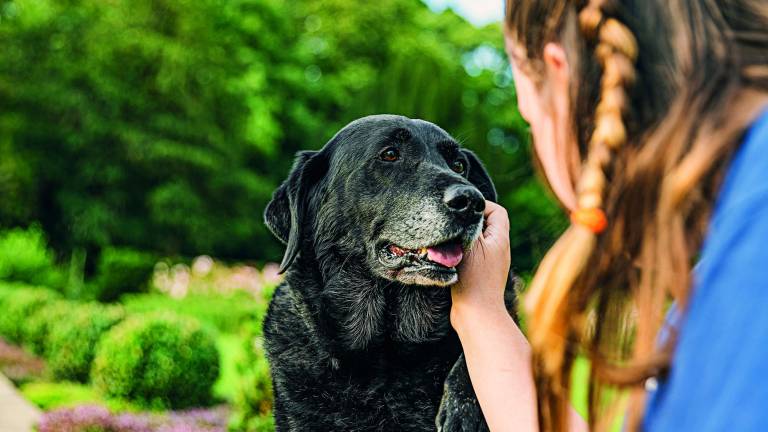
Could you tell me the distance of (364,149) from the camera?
3.39 metres

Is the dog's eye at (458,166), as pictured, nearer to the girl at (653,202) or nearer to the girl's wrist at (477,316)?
the girl's wrist at (477,316)

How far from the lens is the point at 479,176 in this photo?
12.0 ft

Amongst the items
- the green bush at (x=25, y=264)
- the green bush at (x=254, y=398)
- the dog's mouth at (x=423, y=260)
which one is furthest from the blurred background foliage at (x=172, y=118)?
the dog's mouth at (x=423, y=260)

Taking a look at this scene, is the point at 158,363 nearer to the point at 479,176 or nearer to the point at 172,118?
the point at 479,176

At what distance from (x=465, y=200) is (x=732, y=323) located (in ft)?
6.60

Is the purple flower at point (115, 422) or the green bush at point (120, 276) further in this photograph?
the green bush at point (120, 276)

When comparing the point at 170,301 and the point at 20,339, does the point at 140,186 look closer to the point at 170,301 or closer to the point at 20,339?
the point at 170,301

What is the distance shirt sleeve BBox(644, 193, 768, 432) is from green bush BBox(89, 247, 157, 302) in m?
15.8

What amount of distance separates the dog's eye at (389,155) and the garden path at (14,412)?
4371 mm

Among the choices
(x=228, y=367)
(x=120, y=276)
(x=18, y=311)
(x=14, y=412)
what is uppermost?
(x=14, y=412)

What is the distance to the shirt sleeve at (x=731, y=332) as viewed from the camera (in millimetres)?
986

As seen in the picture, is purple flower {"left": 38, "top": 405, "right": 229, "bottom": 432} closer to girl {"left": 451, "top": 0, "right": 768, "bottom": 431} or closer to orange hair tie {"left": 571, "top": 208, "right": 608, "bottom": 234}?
girl {"left": 451, "top": 0, "right": 768, "bottom": 431}

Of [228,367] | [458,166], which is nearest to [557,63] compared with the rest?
[458,166]

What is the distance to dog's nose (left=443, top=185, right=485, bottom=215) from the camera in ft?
9.77
